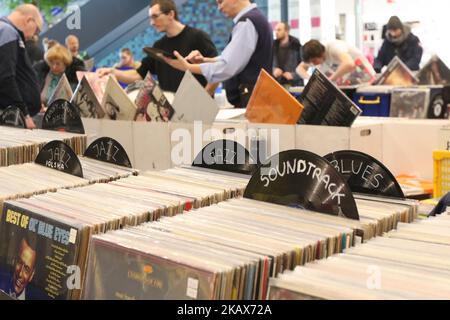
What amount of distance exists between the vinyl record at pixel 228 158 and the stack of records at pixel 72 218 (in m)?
0.06

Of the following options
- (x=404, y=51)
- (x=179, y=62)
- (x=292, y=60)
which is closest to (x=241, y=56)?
(x=179, y=62)

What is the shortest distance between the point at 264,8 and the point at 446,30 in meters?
3.37

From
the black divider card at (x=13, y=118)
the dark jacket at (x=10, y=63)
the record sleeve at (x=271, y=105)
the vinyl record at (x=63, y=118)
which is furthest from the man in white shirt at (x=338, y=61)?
the vinyl record at (x=63, y=118)

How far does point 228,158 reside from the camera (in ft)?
5.40

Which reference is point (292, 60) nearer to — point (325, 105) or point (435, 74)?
point (435, 74)

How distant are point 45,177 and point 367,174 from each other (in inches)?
32.5

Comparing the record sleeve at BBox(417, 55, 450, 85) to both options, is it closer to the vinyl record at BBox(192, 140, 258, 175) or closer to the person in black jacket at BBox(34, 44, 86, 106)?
the person in black jacket at BBox(34, 44, 86, 106)

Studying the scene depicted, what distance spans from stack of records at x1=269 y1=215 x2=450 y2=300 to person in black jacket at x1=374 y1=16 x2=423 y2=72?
683 centimetres

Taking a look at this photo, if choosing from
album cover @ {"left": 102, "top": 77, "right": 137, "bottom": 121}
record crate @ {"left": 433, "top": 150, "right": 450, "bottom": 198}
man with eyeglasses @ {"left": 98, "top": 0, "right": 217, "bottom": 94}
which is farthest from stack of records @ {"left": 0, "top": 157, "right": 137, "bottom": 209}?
man with eyeglasses @ {"left": 98, "top": 0, "right": 217, "bottom": 94}

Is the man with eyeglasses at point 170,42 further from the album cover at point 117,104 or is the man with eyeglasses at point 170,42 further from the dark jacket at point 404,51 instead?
the dark jacket at point 404,51

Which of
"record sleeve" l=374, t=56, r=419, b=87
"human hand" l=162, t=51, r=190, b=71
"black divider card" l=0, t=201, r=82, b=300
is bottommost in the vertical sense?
"black divider card" l=0, t=201, r=82, b=300

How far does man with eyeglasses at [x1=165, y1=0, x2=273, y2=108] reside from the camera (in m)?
3.88

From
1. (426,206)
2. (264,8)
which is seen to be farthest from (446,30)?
(426,206)

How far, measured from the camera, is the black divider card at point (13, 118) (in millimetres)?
2713
